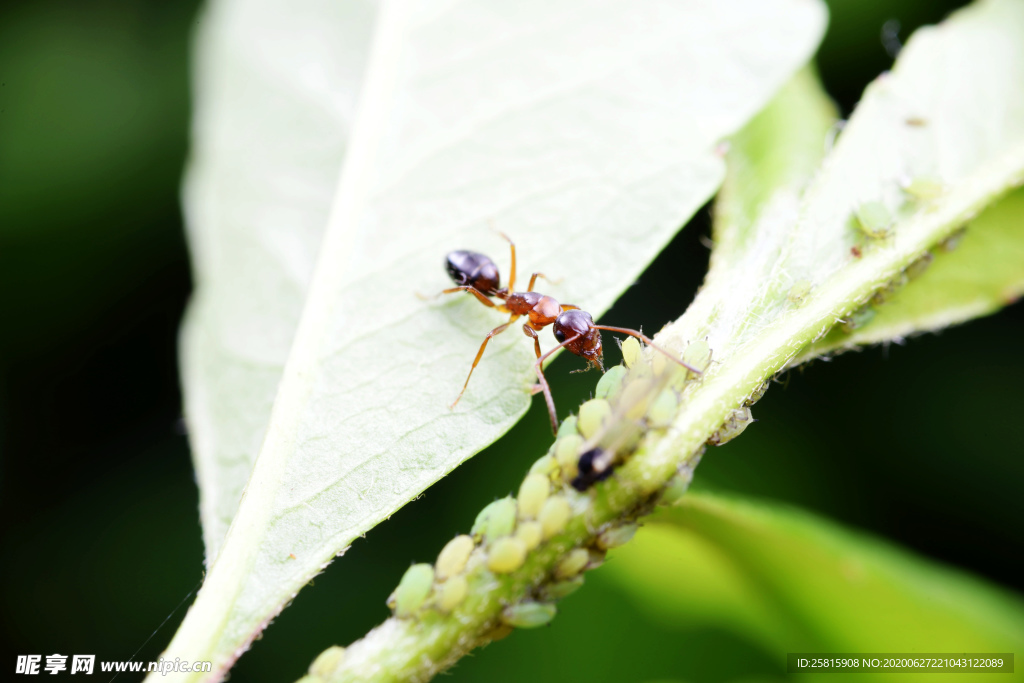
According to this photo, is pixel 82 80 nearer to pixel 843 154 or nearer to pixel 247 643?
pixel 247 643

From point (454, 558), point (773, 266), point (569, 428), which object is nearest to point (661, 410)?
point (569, 428)

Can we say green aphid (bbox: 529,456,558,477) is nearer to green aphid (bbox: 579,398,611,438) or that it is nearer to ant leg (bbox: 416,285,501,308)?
green aphid (bbox: 579,398,611,438)

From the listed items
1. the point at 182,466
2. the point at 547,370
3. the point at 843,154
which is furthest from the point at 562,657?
the point at 843,154

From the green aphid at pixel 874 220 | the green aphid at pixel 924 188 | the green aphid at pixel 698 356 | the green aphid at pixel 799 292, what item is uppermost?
the green aphid at pixel 924 188

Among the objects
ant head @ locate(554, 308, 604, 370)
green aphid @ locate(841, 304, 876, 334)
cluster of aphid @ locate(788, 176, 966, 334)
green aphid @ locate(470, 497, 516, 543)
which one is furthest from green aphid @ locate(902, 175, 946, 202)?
green aphid @ locate(470, 497, 516, 543)

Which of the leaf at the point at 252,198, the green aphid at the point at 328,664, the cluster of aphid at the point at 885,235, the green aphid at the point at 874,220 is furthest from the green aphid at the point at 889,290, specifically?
the leaf at the point at 252,198

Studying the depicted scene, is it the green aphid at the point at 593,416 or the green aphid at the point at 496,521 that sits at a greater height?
the green aphid at the point at 593,416

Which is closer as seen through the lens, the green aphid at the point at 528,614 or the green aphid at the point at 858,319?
the green aphid at the point at 528,614

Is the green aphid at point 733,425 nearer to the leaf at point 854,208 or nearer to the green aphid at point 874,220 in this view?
the leaf at point 854,208
